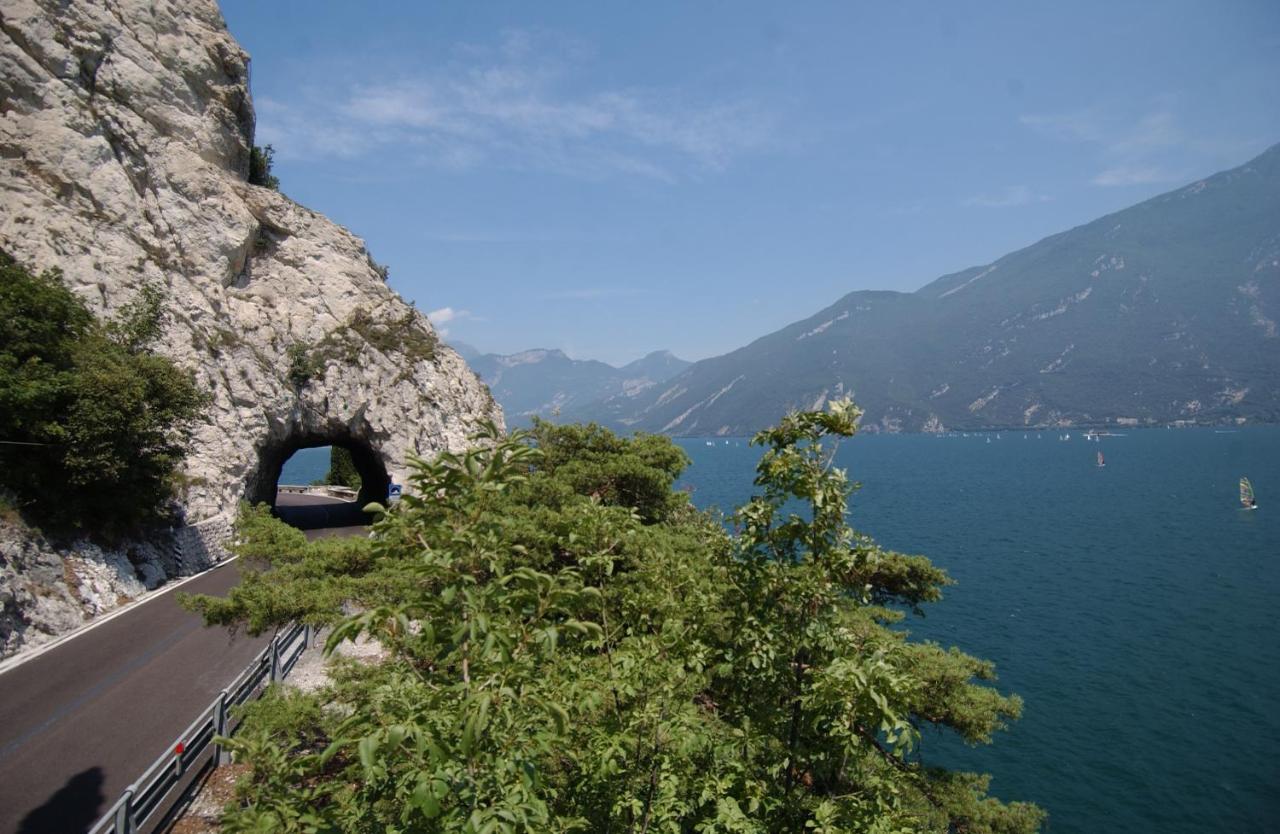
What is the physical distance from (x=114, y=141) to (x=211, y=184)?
4.14 meters

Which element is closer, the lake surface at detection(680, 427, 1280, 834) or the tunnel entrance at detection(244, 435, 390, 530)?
the lake surface at detection(680, 427, 1280, 834)

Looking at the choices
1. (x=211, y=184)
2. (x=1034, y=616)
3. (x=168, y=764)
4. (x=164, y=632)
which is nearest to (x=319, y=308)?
(x=211, y=184)

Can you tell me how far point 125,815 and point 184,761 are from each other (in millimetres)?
2896

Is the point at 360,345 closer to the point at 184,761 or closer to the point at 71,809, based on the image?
the point at 184,761

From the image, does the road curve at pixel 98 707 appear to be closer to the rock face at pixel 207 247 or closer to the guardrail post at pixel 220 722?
the guardrail post at pixel 220 722

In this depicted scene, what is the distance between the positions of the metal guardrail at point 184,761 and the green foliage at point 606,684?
8.14 ft

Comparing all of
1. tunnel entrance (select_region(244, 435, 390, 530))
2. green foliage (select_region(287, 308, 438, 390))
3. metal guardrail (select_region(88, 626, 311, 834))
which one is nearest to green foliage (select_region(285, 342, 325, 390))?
green foliage (select_region(287, 308, 438, 390))

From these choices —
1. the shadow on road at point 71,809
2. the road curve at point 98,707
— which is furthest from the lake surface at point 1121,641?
the road curve at point 98,707

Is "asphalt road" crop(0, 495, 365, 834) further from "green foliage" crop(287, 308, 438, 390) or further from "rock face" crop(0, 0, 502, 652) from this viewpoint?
"green foliage" crop(287, 308, 438, 390)

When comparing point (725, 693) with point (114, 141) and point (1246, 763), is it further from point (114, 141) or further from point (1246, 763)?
point (114, 141)

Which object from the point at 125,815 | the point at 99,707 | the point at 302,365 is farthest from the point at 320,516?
the point at 125,815

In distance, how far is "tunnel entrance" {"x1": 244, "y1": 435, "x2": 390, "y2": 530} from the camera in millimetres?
32500

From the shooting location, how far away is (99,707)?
1421 centimetres

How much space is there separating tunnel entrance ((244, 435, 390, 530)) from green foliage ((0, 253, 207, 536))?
6671 mm
